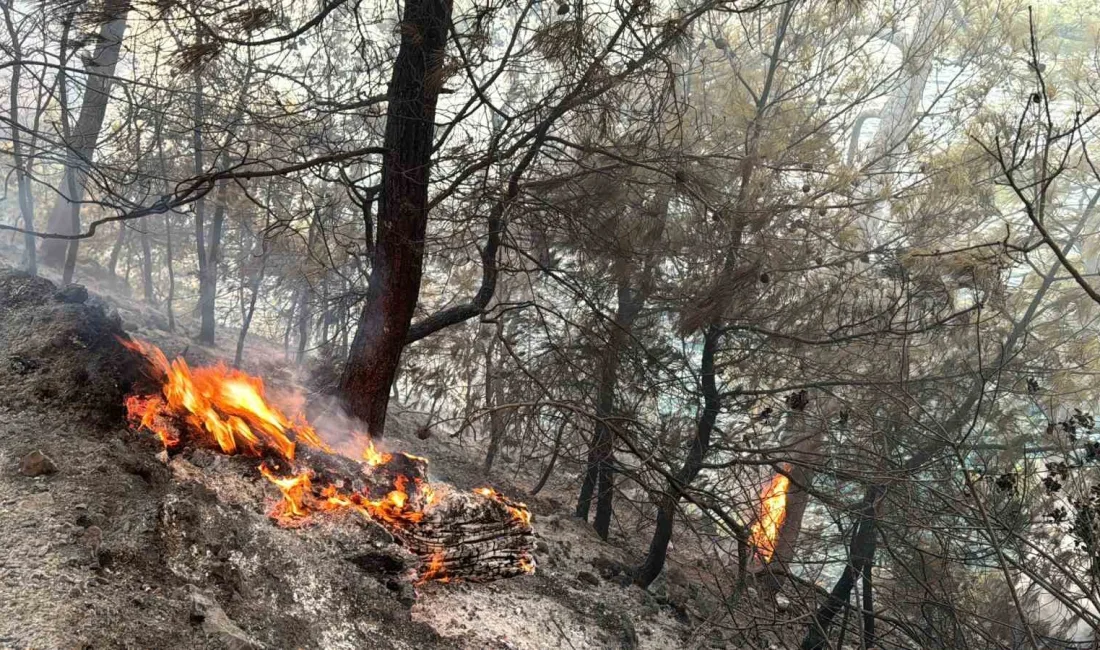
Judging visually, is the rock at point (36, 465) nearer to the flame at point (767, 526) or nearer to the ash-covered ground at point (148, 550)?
the ash-covered ground at point (148, 550)

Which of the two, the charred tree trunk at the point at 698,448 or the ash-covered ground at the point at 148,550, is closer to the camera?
the ash-covered ground at the point at 148,550

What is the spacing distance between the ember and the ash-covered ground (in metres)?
0.13

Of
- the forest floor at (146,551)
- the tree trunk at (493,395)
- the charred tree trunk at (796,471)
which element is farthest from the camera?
the tree trunk at (493,395)

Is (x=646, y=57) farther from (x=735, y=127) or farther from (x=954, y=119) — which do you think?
(x=954, y=119)

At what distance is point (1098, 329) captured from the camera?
23.4 ft

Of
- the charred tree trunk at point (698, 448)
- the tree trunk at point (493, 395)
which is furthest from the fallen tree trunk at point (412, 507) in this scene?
the tree trunk at point (493, 395)

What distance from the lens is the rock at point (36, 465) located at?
3412 millimetres

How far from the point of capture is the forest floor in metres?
2.92

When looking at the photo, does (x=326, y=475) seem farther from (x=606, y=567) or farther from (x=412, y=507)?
(x=606, y=567)

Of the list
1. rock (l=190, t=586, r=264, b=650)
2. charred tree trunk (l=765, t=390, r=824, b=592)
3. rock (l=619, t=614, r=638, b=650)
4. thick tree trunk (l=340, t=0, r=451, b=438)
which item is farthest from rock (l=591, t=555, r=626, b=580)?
rock (l=190, t=586, r=264, b=650)

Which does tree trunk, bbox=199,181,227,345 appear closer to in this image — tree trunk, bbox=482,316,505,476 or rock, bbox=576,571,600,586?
tree trunk, bbox=482,316,505,476

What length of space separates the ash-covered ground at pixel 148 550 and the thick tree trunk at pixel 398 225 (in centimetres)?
130

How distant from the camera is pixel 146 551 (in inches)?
130

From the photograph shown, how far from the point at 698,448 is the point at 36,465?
16.1ft
